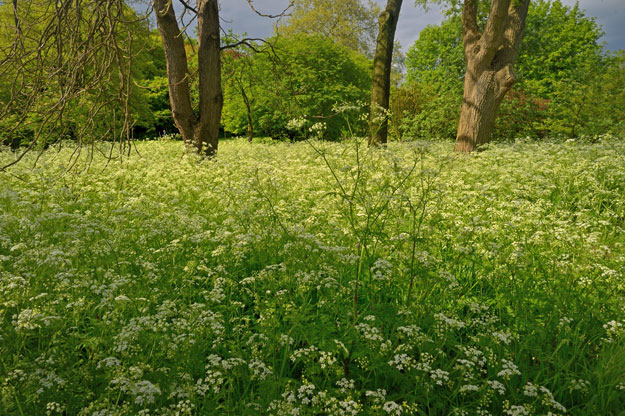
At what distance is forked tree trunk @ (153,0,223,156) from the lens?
862cm

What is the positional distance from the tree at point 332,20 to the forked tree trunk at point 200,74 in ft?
113

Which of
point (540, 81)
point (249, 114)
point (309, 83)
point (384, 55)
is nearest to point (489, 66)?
point (384, 55)

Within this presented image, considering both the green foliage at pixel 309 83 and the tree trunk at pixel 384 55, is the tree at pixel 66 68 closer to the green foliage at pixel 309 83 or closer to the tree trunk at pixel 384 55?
the tree trunk at pixel 384 55

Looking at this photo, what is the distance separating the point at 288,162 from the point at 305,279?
6.89 metres

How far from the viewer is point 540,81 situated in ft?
100

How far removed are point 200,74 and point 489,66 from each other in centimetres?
857

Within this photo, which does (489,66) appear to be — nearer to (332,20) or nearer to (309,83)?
(309,83)

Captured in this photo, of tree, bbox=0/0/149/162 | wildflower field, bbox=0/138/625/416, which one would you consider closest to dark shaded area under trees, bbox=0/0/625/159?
tree, bbox=0/0/149/162

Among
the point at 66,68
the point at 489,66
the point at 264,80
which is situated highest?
the point at 264,80

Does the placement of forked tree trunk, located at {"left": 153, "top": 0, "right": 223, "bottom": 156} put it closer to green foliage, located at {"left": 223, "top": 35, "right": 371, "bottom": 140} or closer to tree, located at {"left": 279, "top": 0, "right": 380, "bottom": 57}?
green foliage, located at {"left": 223, "top": 35, "right": 371, "bottom": 140}

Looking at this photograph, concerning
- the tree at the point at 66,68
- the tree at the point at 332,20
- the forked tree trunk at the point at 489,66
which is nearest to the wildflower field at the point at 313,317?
the tree at the point at 66,68

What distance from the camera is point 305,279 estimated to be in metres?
2.89

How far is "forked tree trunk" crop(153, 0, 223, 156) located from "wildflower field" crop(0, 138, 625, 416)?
4317mm

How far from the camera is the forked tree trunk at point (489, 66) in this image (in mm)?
10406
